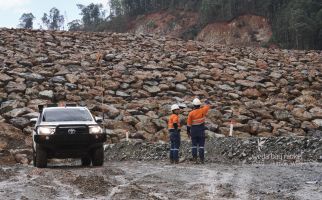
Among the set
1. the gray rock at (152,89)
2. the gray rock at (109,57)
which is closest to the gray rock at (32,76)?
the gray rock at (152,89)

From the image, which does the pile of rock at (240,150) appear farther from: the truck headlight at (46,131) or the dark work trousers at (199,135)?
the truck headlight at (46,131)

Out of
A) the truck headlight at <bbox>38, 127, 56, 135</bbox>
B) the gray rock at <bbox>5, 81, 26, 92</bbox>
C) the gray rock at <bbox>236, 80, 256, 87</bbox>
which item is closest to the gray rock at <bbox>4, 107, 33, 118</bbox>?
the gray rock at <bbox>5, 81, 26, 92</bbox>

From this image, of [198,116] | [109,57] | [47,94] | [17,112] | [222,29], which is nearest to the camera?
[198,116]

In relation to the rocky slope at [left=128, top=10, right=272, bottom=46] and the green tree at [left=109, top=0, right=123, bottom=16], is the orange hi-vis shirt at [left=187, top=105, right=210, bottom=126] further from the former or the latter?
the green tree at [left=109, top=0, right=123, bottom=16]

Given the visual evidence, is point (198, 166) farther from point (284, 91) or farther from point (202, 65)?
point (202, 65)

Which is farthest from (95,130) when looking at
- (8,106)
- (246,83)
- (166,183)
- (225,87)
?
(246,83)

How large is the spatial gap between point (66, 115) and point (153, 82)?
11.1m

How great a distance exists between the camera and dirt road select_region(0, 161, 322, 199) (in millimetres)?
7734

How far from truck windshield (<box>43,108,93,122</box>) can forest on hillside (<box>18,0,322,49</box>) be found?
37144 mm

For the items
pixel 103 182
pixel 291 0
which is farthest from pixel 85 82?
pixel 291 0

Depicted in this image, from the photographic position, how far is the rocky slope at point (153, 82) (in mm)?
18750

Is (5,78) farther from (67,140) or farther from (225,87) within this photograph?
(67,140)

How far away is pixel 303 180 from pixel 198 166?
3.53 meters

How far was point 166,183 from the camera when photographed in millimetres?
8984
